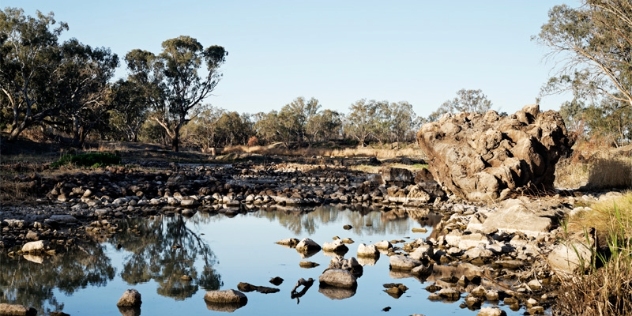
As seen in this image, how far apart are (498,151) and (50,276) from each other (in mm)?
11998

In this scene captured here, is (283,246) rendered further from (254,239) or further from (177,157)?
(177,157)

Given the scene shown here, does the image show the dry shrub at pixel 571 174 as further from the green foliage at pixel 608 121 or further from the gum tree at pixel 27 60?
the gum tree at pixel 27 60

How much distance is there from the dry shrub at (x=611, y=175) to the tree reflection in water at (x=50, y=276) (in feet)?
46.4

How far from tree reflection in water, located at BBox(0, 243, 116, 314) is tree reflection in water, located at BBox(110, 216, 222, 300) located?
0.40m

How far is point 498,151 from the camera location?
625 inches

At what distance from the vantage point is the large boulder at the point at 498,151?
50.3ft

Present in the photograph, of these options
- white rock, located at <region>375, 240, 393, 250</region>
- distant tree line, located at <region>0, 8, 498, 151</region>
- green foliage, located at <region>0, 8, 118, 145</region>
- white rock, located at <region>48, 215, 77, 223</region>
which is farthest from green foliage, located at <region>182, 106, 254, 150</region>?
white rock, located at <region>375, 240, 393, 250</region>

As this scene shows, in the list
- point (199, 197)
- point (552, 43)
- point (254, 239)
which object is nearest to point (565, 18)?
point (552, 43)

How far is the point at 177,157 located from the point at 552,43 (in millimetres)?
22675

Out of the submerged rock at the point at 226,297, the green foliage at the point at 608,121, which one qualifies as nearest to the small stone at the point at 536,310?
the submerged rock at the point at 226,297

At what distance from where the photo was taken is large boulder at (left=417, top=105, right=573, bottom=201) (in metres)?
15.3

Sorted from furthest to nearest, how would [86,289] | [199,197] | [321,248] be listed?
[199,197], [321,248], [86,289]

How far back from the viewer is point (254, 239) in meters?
11.1

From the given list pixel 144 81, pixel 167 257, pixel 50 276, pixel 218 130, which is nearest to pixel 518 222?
pixel 167 257
